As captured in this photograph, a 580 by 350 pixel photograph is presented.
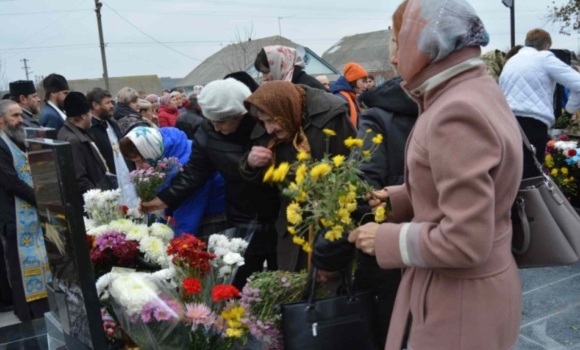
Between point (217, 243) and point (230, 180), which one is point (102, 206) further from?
point (217, 243)

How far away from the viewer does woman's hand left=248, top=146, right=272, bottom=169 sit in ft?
9.53

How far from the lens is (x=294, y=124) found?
285 cm

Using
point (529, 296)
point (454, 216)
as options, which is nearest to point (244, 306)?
point (454, 216)

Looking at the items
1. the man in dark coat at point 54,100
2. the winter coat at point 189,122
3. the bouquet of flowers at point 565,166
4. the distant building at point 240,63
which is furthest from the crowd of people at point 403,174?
the distant building at point 240,63

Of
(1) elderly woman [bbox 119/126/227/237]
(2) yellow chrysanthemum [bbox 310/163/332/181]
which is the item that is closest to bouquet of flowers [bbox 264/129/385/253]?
→ (2) yellow chrysanthemum [bbox 310/163/332/181]

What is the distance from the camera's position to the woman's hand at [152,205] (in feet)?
10.9

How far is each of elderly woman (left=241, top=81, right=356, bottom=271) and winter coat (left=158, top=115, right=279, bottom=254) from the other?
29 cm

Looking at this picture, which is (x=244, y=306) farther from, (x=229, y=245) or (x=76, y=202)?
(x=76, y=202)

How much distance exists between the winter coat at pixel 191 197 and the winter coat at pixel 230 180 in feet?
0.37

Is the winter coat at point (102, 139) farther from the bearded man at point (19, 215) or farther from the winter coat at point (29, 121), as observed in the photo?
the bearded man at point (19, 215)

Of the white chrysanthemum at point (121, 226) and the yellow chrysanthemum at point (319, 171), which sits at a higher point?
the yellow chrysanthemum at point (319, 171)

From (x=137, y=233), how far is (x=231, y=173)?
0.75m

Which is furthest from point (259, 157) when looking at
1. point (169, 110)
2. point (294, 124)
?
point (169, 110)

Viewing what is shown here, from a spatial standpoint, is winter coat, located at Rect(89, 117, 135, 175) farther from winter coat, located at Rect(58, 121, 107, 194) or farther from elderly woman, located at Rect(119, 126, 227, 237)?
elderly woman, located at Rect(119, 126, 227, 237)
